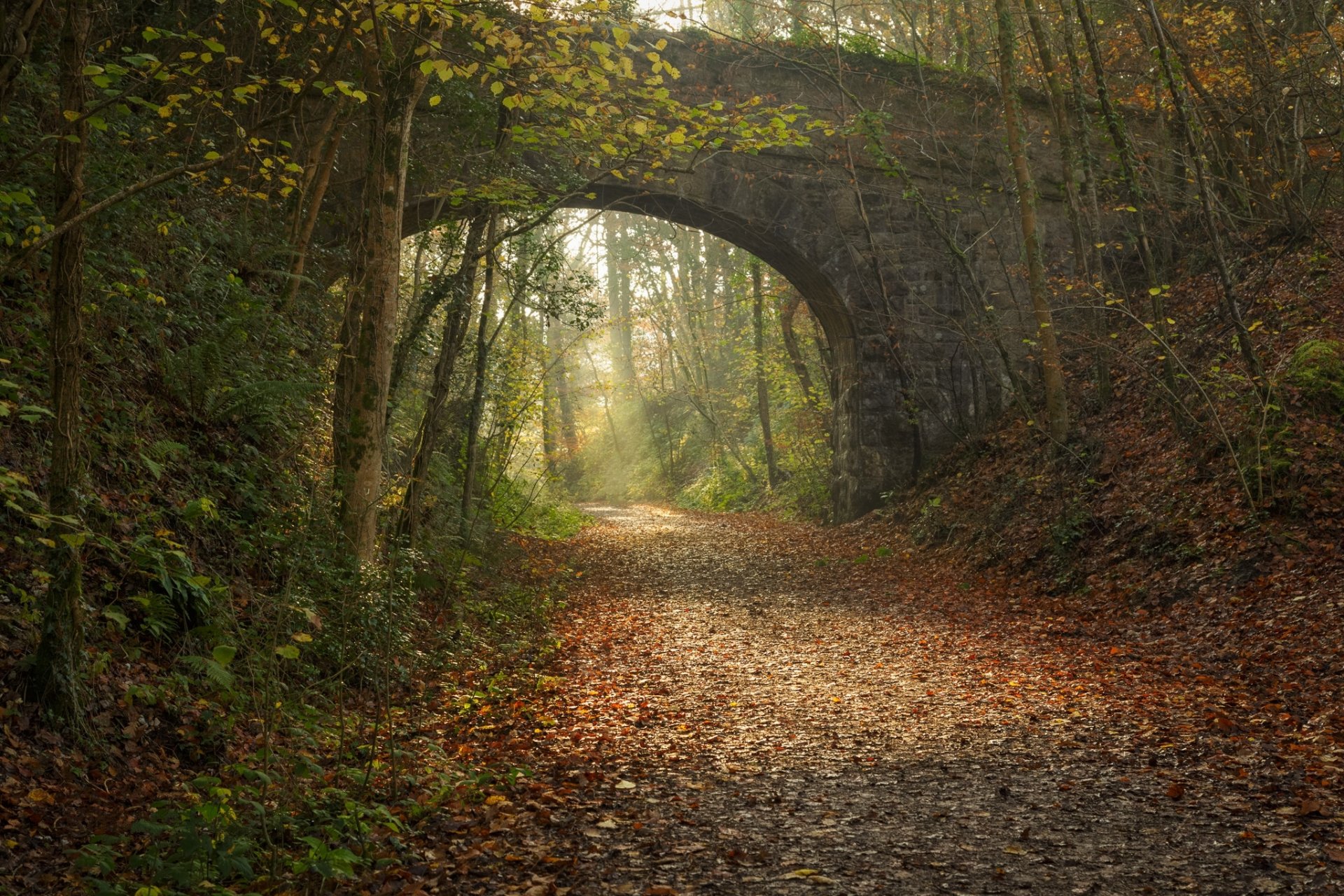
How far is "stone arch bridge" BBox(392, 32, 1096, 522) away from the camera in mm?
13766

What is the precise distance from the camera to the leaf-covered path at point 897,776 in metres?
3.37

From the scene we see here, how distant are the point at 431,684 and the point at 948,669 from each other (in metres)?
3.69

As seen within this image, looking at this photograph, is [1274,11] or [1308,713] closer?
[1308,713]

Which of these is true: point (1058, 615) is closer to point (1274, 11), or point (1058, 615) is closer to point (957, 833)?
point (957, 833)

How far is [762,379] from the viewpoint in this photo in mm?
21484

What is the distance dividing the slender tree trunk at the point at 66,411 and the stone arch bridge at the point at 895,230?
9.87 metres

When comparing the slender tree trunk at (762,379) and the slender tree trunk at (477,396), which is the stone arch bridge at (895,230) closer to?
the slender tree trunk at (477,396)

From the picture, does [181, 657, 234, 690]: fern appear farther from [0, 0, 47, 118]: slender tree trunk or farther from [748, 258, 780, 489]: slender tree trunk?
[748, 258, 780, 489]: slender tree trunk

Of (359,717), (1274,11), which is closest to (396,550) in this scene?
(359,717)

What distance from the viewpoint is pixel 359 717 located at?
17.6 feet

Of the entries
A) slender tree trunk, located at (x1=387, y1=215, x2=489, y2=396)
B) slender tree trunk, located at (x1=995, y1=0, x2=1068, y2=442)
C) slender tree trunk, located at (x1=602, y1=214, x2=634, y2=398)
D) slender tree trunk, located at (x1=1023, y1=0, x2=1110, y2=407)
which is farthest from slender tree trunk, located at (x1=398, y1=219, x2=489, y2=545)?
slender tree trunk, located at (x1=602, y1=214, x2=634, y2=398)

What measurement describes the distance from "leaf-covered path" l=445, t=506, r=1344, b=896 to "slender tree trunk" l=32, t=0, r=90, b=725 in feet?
5.87

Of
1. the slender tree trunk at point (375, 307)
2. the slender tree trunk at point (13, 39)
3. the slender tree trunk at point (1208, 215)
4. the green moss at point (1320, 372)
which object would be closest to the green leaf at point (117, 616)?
the slender tree trunk at point (375, 307)

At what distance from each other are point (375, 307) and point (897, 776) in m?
4.77
